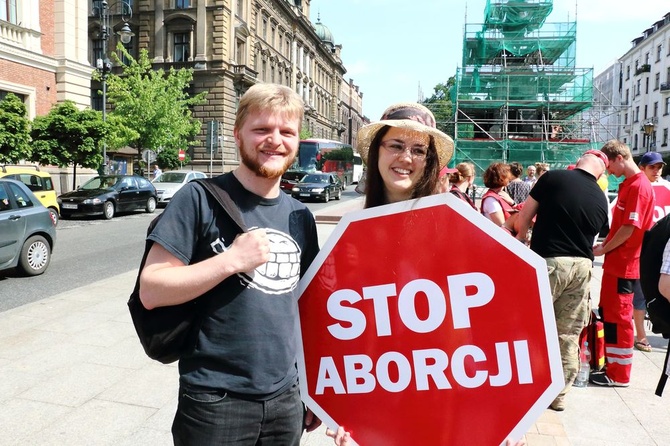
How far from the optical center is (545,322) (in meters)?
1.40

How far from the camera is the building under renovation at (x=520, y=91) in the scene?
22188 mm

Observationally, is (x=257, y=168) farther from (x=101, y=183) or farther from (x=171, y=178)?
(x=171, y=178)

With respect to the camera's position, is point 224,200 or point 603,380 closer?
point 224,200

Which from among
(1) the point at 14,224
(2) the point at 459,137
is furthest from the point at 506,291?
(2) the point at 459,137

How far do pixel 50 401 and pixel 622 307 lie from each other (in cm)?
433

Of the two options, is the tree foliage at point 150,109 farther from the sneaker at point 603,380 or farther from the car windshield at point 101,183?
the sneaker at point 603,380

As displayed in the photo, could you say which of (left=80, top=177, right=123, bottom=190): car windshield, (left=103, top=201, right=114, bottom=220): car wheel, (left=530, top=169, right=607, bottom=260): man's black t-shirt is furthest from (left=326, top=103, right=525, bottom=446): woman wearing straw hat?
(left=80, top=177, right=123, bottom=190): car windshield

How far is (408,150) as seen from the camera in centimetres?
175

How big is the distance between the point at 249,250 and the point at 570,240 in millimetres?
2991

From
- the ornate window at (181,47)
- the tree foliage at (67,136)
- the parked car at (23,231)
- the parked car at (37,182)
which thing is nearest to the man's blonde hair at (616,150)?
the parked car at (23,231)

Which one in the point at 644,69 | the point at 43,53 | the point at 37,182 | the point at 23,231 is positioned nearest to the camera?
the point at 23,231

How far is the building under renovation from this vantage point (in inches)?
874

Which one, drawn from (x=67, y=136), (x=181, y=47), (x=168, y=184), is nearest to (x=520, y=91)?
(x=168, y=184)

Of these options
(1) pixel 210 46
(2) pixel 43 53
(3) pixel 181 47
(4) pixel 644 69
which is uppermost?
(4) pixel 644 69
